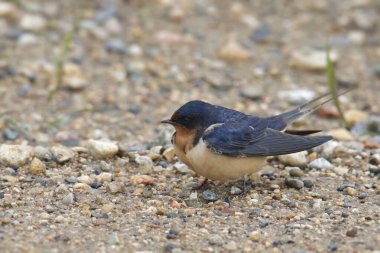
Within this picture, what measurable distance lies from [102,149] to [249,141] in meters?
1.05

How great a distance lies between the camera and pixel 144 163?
5.19m

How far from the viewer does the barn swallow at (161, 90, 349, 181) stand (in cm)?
463

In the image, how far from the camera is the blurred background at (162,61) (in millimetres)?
6516

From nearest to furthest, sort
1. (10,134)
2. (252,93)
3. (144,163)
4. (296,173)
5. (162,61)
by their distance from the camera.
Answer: (296,173), (144,163), (10,134), (252,93), (162,61)

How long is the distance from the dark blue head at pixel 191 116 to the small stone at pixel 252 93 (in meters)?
2.28

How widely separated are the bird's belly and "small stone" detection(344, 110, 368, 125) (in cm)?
203

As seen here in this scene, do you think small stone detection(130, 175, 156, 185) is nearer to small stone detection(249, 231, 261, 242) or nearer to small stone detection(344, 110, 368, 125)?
small stone detection(249, 231, 261, 242)

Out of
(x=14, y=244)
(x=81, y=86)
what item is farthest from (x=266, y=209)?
(x=81, y=86)

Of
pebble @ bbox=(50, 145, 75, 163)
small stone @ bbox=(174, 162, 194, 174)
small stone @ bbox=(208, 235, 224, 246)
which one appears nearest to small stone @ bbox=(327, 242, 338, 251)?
small stone @ bbox=(208, 235, 224, 246)

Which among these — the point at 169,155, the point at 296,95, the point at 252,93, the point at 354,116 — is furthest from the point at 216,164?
the point at 296,95

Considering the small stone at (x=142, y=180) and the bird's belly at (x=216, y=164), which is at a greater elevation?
the bird's belly at (x=216, y=164)

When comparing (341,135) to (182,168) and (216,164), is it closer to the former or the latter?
(182,168)

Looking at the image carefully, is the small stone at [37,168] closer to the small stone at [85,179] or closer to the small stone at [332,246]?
the small stone at [85,179]

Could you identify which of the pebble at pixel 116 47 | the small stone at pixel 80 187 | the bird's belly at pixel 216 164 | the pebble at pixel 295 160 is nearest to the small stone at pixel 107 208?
the small stone at pixel 80 187
